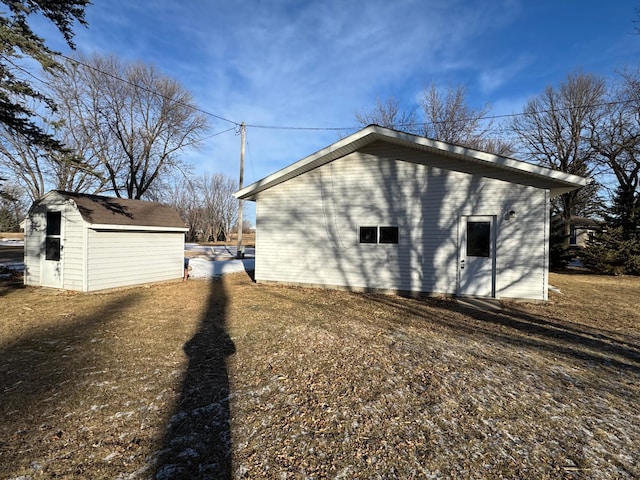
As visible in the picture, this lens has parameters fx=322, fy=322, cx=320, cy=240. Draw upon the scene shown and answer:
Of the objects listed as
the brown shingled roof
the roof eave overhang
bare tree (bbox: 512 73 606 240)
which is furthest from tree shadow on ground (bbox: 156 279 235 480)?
bare tree (bbox: 512 73 606 240)

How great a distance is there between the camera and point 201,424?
2.93 m

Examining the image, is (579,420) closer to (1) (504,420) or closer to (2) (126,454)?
(1) (504,420)

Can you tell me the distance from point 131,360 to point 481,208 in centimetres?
846

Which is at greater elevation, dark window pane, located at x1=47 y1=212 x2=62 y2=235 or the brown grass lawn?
dark window pane, located at x1=47 y1=212 x2=62 y2=235

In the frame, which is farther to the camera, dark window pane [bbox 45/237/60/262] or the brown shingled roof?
dark window pane [bbox 45/237/60/262]

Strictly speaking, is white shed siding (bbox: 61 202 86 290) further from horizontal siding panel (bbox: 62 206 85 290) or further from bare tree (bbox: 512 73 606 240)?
bare tree (bbox: 512 73 606 240)

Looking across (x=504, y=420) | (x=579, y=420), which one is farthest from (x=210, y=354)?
(x=579, y=420)

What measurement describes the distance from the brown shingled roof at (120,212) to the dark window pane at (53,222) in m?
0.70

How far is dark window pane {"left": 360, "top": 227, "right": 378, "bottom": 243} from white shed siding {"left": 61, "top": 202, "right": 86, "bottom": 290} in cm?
795

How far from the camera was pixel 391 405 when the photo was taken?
328 cm

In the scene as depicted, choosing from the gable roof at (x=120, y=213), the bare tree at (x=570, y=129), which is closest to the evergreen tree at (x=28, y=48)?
the gable roof at (x=120, y=213)

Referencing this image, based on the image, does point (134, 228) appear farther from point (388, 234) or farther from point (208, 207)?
point (208, 207)

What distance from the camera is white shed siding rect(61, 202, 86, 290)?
29.9ft

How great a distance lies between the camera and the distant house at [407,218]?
8242mm
